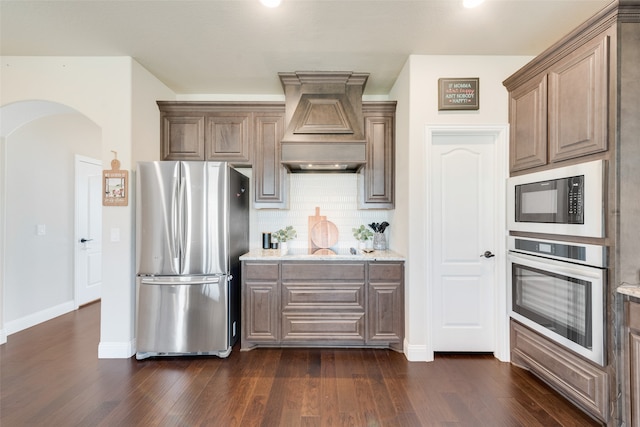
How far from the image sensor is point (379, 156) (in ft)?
10.7

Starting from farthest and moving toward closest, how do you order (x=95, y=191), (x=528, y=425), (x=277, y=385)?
(x=95, y=191) → (x=277, y=385) → (x=528, y=425)

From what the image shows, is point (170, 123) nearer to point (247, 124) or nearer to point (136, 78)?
point (136, 78)

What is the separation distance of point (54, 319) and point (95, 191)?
1860 mm

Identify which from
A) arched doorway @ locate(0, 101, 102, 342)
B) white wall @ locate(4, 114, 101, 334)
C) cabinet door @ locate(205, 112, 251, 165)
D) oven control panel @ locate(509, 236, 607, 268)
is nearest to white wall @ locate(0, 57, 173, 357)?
arched doorway @ locate(0, 101, 102, 342)

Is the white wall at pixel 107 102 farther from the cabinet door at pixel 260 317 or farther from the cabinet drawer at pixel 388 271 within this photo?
the cabinet drawer at pixel 388 271

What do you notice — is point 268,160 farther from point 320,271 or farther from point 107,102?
point 107,102

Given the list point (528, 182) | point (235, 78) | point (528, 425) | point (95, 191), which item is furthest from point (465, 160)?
point (95, 191)

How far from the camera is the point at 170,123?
3297 mm

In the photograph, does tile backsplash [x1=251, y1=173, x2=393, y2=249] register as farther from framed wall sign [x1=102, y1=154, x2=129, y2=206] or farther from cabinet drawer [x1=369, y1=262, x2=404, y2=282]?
framed wall sign [x1=102, y1=154, x2=129, y2=206]

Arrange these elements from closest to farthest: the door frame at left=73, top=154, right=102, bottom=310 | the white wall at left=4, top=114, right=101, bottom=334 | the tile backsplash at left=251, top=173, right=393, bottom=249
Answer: the white wall at left=4, top=114, right=101, bottom=334
the tile backsplash at left=251, top=173, right=393, bottom=249
the door frame at left=73, top=154, right=102, bottom=310

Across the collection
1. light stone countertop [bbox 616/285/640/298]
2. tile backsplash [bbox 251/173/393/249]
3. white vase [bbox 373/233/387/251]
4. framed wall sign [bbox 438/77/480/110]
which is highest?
framed wall sign [bbox 438/77/480/110]

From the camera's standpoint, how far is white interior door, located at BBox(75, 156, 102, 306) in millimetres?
4234

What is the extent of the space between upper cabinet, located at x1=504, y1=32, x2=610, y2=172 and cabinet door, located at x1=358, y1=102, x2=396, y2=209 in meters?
1.11

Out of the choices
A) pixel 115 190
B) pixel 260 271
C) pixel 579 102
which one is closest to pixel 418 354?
pixel 260 271
